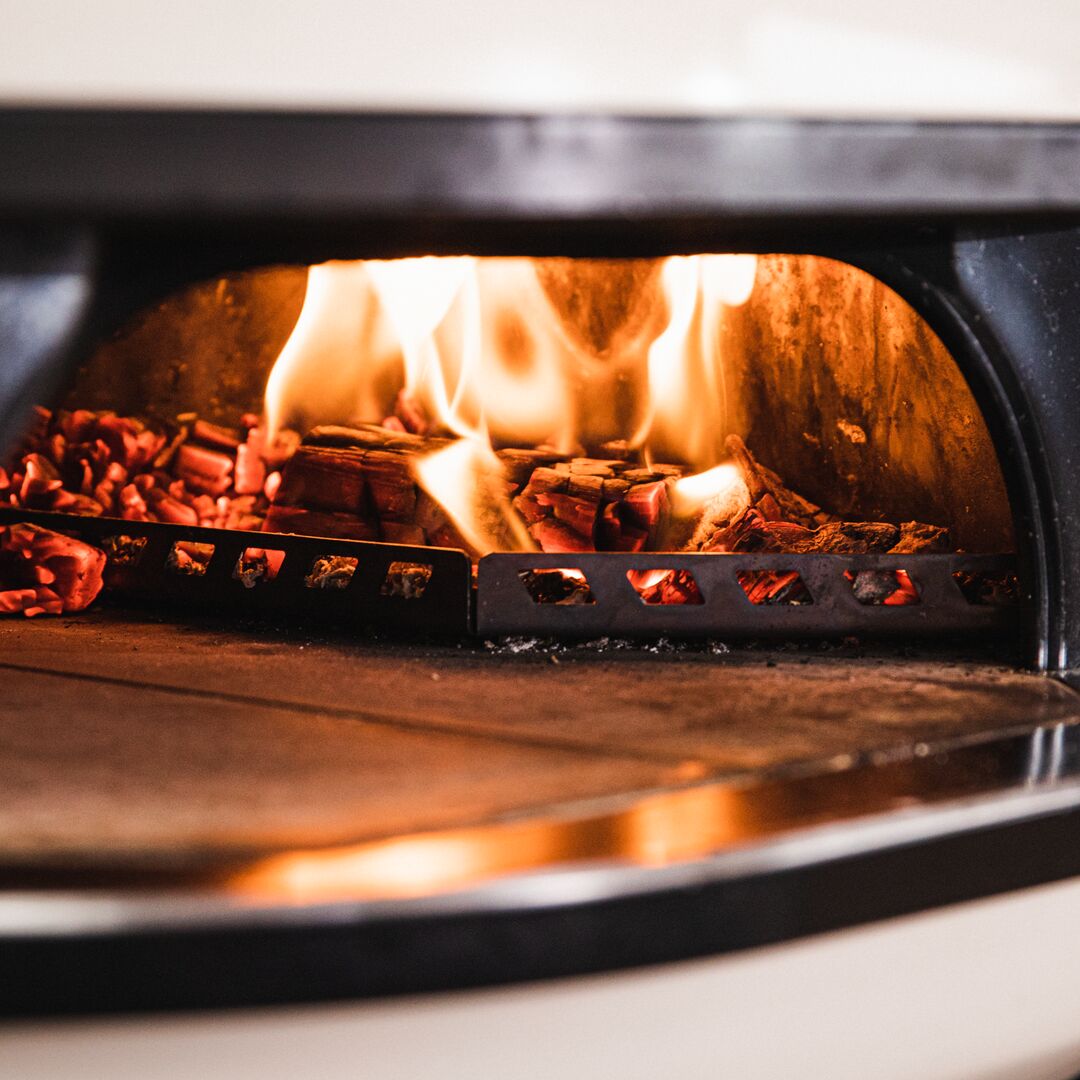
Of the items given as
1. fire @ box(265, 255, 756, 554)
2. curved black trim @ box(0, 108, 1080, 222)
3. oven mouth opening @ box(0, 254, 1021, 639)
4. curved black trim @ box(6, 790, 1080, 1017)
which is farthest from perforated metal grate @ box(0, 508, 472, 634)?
curved black trim @ box(6, 790, 1080, 1017)

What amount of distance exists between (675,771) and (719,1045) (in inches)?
6.2

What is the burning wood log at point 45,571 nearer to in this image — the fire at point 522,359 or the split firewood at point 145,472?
the split firewood at point 145,472

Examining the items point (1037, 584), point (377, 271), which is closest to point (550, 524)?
point (377, 271)

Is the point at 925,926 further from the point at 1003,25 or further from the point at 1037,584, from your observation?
the point at 1003,25

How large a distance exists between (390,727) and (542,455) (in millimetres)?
529

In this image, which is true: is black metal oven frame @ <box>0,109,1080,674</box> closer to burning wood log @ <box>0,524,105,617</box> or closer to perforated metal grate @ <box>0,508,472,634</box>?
perforated metal grate @ <box>0,508,472,634</box>

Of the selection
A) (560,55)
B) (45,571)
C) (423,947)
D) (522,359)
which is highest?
(560,55)

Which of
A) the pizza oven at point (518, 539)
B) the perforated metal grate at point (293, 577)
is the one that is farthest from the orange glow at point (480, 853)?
the perforated metal grate at point (293, 577)

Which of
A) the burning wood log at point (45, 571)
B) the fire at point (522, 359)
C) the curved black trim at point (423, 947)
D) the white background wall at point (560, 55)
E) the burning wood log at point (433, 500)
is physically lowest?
the curved black trim at point (423, 947)

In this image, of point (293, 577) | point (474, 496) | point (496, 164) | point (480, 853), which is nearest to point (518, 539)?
point (474, 496)

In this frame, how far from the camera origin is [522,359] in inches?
57.4

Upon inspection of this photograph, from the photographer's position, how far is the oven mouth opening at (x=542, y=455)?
1141 millimetres

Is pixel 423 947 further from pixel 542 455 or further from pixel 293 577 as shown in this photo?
pixel 542 455

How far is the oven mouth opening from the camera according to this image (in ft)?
3.74
